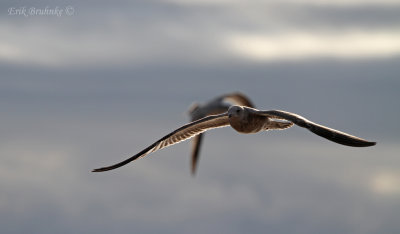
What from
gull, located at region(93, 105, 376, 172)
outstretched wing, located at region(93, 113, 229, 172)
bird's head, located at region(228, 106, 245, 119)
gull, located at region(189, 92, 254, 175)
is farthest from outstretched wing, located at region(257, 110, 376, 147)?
gull, located at region(189, 92, 254, 175)

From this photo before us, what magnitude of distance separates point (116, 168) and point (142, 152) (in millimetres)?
1061

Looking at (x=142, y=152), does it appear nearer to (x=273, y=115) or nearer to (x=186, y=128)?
(x=186, y=128)

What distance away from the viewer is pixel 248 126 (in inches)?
774

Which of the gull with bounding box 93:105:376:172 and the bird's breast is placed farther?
the bird's breast

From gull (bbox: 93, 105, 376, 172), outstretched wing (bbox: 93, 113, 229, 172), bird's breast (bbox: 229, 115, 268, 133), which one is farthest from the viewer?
outstretched wing (bbox: 93, 113, 229, 172)

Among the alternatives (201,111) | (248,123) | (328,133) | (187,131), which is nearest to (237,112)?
(248,123)

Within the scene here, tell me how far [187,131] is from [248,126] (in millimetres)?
2052

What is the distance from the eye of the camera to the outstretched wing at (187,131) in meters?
19.9

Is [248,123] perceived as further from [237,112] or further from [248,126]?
[237,112]

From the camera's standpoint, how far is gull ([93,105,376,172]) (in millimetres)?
16828

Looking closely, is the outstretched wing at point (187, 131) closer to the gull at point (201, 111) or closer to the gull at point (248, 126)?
the gull at point (248, 126)

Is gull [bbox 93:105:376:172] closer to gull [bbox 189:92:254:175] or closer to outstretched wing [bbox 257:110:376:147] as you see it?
outstretched wing [bbox 257:110:376:147]

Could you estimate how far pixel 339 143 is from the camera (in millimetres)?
16609

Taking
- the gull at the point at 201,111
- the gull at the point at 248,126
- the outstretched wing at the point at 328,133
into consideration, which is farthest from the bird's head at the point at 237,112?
the gull at the point at 201,111
